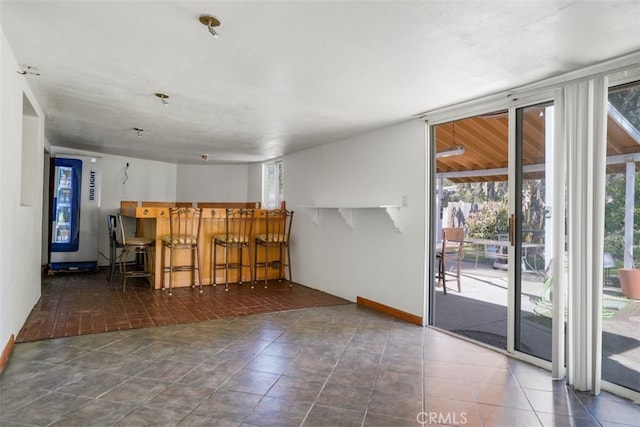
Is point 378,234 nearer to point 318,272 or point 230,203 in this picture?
point 318,272

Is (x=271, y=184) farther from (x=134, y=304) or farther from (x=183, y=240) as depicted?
(x=134, y=304)

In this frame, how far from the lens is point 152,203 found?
7.83m

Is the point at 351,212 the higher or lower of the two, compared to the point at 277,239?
higher

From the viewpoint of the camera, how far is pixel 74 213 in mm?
6402

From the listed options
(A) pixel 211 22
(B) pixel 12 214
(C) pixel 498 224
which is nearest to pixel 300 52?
(A) pixel 211 22

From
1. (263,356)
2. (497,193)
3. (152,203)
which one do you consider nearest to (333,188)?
(497,193)

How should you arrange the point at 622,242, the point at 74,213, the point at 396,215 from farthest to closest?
the point at 74,213 < the point at 396,215 < the point at 622,242

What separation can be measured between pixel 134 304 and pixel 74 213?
296 centimetres

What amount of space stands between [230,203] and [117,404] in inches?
254

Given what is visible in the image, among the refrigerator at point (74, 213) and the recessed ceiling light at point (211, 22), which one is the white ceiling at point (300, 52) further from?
the refrigerator at point (74, 213)

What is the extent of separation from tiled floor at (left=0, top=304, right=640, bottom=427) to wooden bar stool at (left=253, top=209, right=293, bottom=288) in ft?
8.31

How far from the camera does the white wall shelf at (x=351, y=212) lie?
161 inches

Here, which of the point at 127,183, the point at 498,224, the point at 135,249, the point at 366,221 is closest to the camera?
the point at 498,224

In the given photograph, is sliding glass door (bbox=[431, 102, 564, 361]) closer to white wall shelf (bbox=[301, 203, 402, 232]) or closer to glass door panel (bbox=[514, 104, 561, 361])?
glass door panel (bbox=[514, 104, 561, 361])
